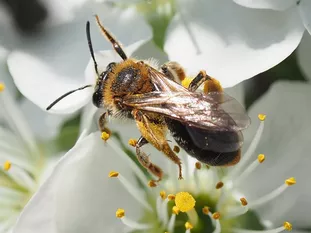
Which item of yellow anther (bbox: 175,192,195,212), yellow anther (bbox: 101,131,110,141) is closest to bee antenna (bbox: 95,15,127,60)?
yellow anther (bbox: 101,131,110,141)

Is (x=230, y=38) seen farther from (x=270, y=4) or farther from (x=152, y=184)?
(x=152, y=184)

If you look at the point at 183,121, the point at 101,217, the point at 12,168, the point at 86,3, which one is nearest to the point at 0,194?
the point at 12,168

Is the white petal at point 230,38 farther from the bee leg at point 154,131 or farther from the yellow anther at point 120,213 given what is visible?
the yellow anther at point 120,213

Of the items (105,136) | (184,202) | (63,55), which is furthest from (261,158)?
(63,55)

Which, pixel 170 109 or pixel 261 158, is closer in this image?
pixel 170 109

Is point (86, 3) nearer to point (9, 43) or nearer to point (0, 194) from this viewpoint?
point (9, 43)

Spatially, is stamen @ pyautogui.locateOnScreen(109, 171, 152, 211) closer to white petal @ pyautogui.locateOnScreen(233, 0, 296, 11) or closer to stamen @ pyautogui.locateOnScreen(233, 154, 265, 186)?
stamen @ pyautogui.locateOnScreen(233, 154, 265, 186)
